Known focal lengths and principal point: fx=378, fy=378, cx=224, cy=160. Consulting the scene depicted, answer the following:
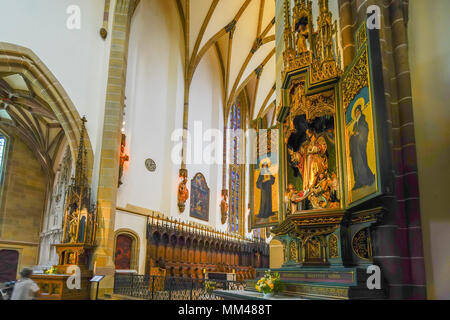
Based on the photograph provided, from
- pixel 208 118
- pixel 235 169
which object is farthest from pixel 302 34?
pixel 235 169

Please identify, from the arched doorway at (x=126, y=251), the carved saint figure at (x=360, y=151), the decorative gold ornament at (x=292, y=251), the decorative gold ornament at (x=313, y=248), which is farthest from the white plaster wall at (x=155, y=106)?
the carved saint figure at (x=360, y=151)

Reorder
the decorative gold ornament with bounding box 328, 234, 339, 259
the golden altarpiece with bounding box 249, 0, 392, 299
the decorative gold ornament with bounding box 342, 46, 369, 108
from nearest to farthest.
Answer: the golden altarpiece with bounding box 249, 0, 392, 299, the decorative gold ornament with bounding box 342, 46, 369, 108, the decorative gold ornament with bounding box 328, 234, 339, 259

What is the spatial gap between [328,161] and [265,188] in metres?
2.30

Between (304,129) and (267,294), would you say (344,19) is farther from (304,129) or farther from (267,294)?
(267,294)

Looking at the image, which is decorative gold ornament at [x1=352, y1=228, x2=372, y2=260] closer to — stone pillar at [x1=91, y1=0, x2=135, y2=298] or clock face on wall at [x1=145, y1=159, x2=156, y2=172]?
stone pillar at [x1=91, y1=0, x2=135, y2=298]

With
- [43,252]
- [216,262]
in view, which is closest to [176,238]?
[216,262]

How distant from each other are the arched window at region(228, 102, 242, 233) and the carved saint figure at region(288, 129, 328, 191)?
50.3 feet

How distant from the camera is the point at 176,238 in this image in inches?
608

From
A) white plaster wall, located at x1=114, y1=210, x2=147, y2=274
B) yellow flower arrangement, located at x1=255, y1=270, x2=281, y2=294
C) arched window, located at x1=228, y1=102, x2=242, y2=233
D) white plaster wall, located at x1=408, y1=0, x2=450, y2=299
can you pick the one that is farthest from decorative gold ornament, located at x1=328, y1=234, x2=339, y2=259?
arched window, located at x1=228, y1=102, x2=242, y2=233

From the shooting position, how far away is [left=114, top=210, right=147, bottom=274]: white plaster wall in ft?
42.3

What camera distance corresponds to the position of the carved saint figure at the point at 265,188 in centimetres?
816

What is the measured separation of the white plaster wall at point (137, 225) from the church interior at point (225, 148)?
0.30ft

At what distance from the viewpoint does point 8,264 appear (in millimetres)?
18625

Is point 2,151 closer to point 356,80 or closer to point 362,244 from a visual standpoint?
point 356,80
